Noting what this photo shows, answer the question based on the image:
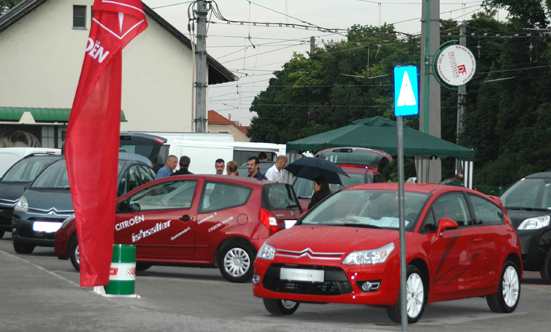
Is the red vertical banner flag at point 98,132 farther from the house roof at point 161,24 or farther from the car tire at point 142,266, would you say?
the house roof at point 161,24

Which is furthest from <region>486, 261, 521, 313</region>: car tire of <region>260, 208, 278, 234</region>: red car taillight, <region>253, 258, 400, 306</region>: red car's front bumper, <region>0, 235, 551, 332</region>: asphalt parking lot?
<region>260, 208, 278, 234</region>: red car taillight

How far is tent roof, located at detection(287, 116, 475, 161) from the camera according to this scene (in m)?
18.6

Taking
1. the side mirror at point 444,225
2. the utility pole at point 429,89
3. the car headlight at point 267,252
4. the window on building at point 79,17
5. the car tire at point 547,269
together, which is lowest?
the car tire at point 547,269

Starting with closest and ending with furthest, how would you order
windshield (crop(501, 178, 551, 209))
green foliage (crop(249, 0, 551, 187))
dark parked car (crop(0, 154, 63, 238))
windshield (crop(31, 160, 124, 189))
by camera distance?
1. windshield (crop(501, 178, 551, 209))
2. windshield (crop(31, 160, 124, 189))
3. dark parked car (crop(0, 154, 63, 238))
4. green foliage (crop(249, 0, 551, 187))

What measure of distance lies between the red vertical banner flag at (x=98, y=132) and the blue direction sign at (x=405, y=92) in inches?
91.3

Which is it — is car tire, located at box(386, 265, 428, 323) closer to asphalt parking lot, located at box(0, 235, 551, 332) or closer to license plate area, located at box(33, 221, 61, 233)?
asphalt parking lot, located at box(0, 235, 551, 332)

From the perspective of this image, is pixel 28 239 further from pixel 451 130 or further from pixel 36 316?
pixel 451 130

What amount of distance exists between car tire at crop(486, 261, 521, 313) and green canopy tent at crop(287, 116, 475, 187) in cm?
717

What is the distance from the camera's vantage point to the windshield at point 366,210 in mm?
10227

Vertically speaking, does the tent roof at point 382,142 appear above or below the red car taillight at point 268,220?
above

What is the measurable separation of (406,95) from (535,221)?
7.90 metres

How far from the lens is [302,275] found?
373 inches

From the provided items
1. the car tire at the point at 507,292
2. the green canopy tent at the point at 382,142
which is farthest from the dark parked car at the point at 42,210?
the car tire at the point at 507,292

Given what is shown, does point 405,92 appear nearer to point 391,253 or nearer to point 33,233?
point 391,253
